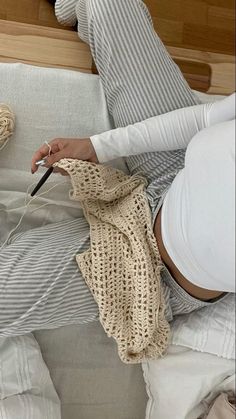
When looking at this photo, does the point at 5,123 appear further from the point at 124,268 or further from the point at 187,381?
the point at 187,381

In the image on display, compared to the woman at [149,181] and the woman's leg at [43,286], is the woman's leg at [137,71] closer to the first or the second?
the woman at [149,181]

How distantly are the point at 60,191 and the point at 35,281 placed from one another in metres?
0.21

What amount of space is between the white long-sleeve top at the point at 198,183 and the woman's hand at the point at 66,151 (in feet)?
0.05

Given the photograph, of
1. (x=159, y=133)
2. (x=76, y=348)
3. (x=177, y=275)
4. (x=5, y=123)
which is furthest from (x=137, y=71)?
(x=76, y=348)

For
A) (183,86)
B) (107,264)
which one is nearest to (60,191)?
(107,264)

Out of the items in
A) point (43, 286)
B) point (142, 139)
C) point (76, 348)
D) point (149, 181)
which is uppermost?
point (142, 139)

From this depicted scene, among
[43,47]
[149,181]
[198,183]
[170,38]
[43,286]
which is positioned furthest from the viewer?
[170,38]

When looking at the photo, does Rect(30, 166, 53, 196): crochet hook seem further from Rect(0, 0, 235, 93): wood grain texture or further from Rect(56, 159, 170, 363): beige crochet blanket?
Rect(0, 0, 235, 93): wood grain texture

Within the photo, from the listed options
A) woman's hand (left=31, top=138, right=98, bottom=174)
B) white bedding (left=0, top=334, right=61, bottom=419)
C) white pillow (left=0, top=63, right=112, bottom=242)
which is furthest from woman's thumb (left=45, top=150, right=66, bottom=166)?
white bedding (left=0, top=334, right=61, bottom=419)

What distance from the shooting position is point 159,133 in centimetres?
92

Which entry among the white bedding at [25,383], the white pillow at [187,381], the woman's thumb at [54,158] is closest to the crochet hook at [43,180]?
the woman's thumb at [54,158]

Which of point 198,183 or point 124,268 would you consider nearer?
point 198,183

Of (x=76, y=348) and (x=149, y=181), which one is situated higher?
(x=149, y=181)

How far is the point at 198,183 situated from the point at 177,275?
204mm
